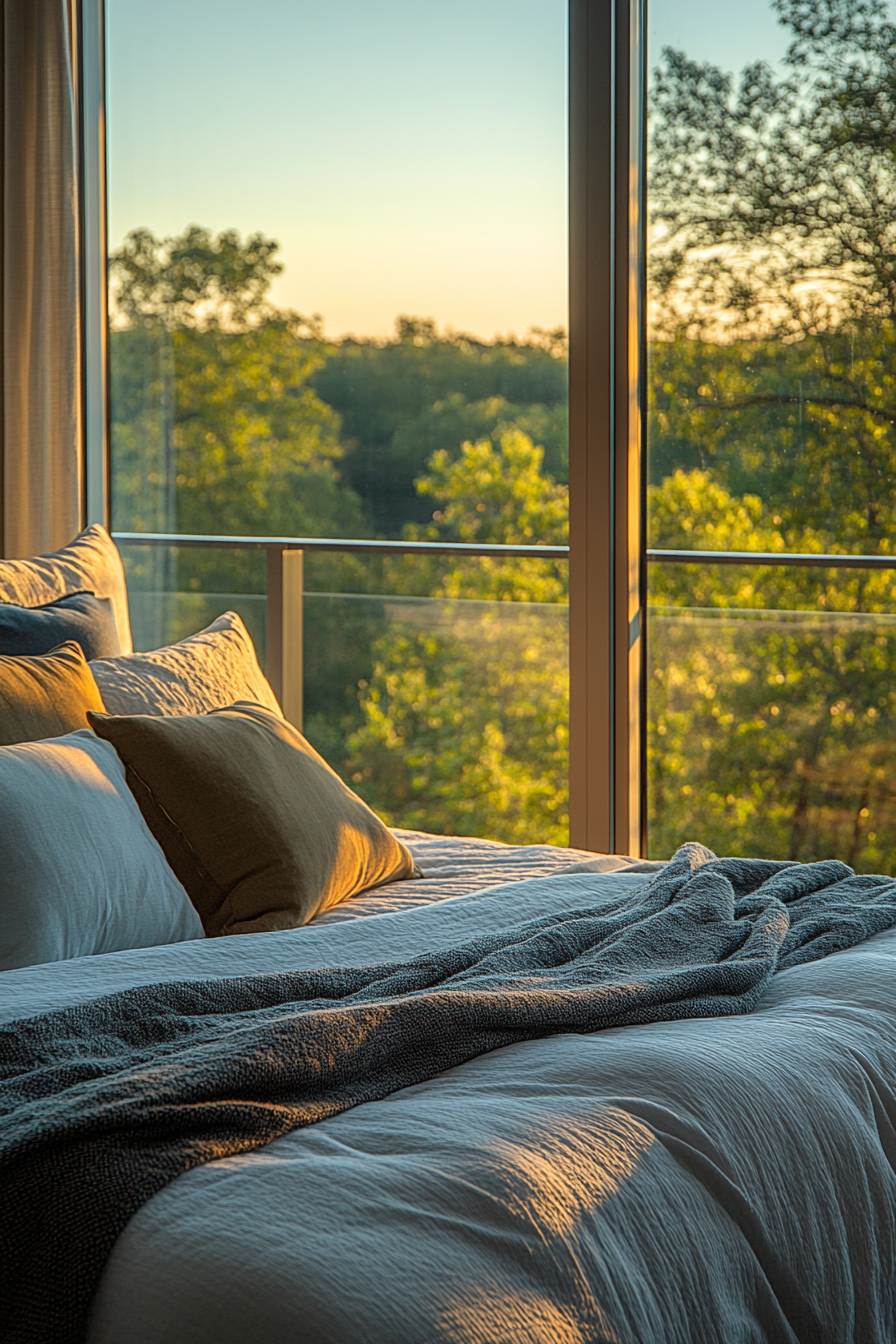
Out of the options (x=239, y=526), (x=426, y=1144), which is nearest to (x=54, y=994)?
(x=426, y=1144)

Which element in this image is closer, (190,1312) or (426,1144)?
(190,1312)

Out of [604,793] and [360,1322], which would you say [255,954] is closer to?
[360,1322]

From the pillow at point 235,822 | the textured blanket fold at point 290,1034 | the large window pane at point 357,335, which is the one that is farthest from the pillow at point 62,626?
the large window pane at point 357,335

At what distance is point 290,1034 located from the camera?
1.15m

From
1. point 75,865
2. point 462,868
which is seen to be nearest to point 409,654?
point 462,868

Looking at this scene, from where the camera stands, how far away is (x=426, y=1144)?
3.43ft

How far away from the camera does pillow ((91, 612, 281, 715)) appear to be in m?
2.23

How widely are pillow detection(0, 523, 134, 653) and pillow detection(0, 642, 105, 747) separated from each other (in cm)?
34

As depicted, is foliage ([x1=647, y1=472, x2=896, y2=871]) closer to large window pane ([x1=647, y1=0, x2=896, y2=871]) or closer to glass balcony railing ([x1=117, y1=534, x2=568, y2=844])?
large window pane ([x1=647, y1=0, x2=896, y2=871])

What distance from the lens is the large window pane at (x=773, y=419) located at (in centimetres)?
324

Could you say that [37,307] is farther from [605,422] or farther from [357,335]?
[605,422]

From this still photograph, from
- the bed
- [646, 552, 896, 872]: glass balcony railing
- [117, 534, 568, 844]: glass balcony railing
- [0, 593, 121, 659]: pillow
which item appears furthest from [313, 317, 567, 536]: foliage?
the bed

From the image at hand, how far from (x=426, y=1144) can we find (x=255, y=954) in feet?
2.19

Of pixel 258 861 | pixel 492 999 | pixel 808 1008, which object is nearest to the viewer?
pixel 492 999
